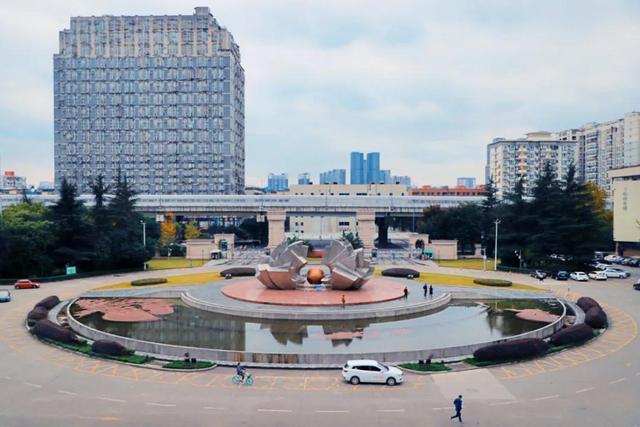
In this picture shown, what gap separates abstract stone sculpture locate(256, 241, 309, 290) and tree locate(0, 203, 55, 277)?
20656mm

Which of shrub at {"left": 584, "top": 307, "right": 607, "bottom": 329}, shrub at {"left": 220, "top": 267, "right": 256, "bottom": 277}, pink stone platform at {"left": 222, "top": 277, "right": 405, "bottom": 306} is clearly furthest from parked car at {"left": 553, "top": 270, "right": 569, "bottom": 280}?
shrub at {"left": 220, "top": 267, "right": 256, "bottom": 277}

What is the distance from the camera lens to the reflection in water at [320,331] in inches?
994

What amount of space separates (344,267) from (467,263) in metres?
28.9

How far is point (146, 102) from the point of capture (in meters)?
107

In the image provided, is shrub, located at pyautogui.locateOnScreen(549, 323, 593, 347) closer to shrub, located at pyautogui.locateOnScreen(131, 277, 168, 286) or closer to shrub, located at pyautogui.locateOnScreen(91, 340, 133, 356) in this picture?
shrub, located at pyautogui.locateOnScreen(91, 340, 133, 356)

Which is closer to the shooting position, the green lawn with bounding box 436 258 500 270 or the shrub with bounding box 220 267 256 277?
the shrub with bounding box 220 267 256 277

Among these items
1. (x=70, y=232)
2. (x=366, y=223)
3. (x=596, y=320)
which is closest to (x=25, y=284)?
(x=70, y=232)

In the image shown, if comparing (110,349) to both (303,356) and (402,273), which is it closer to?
(303,356)

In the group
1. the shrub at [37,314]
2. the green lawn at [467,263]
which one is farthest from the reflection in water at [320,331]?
the green lawn at [467,263]

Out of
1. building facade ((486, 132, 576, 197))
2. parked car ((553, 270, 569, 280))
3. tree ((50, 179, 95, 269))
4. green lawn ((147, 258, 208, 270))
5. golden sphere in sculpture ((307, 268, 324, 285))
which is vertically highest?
building facade ((486, 132, 576, 197))

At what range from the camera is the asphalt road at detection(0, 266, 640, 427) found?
1642cm

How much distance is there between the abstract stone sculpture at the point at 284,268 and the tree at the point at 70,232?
20.6 m

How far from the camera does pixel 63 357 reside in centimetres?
2325

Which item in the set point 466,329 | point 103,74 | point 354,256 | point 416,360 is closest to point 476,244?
point 354,256
